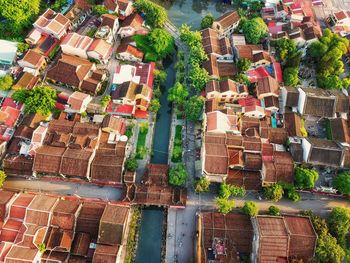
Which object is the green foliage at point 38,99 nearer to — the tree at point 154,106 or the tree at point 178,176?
the tree at point 154,106

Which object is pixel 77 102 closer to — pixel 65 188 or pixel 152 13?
pixel 65 188

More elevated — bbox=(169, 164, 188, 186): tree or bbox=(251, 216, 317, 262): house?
bbox=(169, 164, 188, 186): tree

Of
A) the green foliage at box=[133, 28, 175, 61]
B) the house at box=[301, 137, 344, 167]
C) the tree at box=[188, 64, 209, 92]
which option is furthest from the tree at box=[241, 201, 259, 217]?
the green foliage at box=[133, 28, 175, 61]

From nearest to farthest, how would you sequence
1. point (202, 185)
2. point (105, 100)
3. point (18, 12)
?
point (202, 185) < point (105, 100) < point (18, 12)

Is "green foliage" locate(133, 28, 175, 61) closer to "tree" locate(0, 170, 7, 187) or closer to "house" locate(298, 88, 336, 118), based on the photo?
"house" locate(298, 88, 336, 118)

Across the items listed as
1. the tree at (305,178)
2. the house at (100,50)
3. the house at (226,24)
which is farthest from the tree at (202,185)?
the house at (226,24)

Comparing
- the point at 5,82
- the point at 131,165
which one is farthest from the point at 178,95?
the point at 5,82
